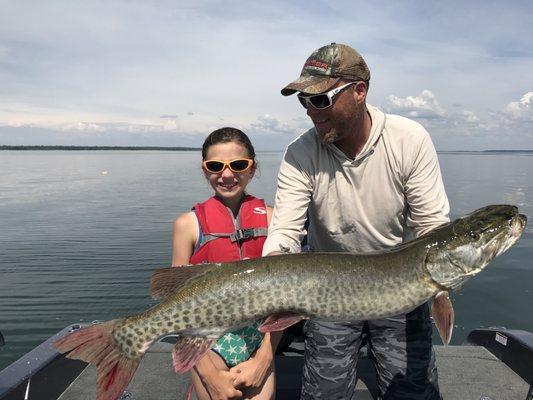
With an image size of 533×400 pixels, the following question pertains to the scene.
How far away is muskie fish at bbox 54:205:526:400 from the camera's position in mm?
2859

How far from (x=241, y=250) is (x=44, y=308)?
726 centimetres

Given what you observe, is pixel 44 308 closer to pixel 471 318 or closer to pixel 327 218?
pixel 327 218

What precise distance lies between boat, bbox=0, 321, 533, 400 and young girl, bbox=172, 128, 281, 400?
0.98 meters

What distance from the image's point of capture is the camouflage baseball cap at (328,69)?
354 centimetres

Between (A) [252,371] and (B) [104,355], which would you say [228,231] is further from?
(B) [104,355]

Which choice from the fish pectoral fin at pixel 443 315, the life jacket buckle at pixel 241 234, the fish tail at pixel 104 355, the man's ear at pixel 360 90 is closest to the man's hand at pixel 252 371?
the fish tail at pixel 104 355

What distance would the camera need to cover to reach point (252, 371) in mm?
3422

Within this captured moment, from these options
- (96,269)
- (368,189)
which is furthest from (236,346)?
(96,269)

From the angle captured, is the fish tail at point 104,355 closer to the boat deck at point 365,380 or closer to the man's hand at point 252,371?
the man's hand at point 252,371

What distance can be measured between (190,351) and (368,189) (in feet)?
6.52

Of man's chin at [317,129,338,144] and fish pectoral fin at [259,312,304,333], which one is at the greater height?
man's chin at [317,129,338,144]

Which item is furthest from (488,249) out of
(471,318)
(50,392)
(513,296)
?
(513,296)

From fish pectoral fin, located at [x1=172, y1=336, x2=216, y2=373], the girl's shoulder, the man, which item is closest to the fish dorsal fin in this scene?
fish pectoral fin, located at [x1=172, y1=336, x2=216, y2=373]

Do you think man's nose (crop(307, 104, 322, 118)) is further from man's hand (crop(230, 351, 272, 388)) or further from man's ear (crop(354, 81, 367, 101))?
man's hand (crop(230, 351, 272, 388))
